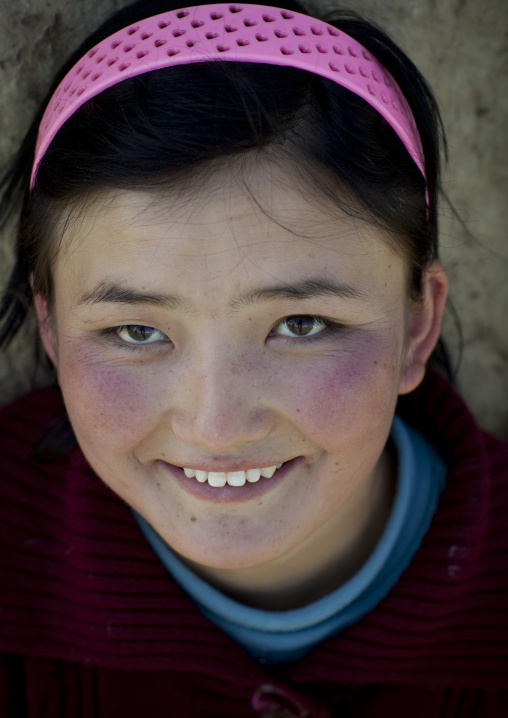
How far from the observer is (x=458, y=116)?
158 centimetres

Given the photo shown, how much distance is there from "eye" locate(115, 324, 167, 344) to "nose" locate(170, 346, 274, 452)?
0.34ft

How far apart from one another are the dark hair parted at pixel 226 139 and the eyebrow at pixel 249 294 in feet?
0.35

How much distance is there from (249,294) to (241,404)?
0.14m

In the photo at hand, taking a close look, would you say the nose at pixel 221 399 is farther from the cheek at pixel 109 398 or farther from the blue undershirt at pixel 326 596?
the blue undershirt at pixel 326 596

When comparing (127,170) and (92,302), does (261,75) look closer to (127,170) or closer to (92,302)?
(127,170)

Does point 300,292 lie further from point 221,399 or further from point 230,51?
point 230,51

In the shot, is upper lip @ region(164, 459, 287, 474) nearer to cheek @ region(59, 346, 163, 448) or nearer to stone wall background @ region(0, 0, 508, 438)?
cheek @ region(59, 346, 163, 448)

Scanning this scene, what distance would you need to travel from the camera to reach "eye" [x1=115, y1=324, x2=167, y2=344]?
108 centimetres

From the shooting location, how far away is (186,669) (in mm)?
1250

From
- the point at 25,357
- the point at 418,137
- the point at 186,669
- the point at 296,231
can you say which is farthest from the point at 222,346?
the point at 25,357

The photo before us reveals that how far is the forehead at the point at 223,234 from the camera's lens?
3.09 feet

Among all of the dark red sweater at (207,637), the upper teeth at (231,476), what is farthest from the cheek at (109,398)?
the dark red sweater at (207,637)

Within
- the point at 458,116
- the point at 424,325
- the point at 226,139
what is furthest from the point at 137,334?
the point at 458,116

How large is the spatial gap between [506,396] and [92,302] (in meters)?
1.15
